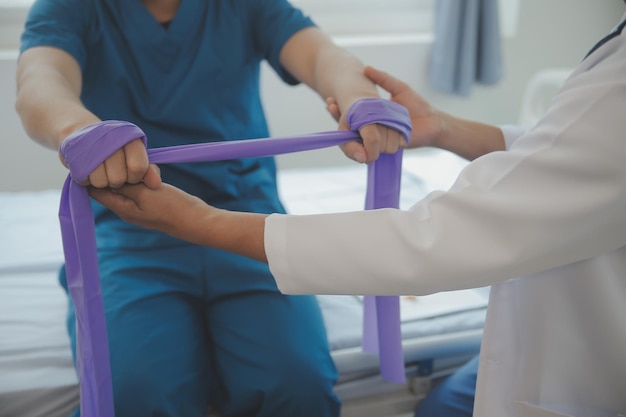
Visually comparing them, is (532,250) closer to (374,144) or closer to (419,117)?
(374,144)

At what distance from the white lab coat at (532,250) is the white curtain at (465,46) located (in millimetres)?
2003

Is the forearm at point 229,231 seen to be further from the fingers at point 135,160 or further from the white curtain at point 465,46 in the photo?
the white curtain at point 465,46

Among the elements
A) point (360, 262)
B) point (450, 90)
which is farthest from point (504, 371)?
point (450, 90)

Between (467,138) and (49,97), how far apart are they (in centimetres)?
79

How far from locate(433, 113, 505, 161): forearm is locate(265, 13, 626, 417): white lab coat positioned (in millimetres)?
402

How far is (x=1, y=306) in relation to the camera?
1438mm

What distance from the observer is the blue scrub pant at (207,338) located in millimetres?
1106

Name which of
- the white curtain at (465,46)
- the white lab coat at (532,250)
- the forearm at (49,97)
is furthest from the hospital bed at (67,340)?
the white curtain at (465,46)

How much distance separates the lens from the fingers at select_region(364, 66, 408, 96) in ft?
4.24

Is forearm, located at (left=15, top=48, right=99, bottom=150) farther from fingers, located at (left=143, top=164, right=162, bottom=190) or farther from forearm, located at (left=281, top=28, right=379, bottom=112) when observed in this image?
forearm, located at (left=281, top=28, right=379, bottom=112)

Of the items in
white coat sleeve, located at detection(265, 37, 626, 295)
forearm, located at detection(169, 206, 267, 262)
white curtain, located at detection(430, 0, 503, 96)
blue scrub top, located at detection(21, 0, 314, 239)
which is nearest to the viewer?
white coat sleeve, located at detection(265, 37, 626, 295)

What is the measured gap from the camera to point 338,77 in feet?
4.20

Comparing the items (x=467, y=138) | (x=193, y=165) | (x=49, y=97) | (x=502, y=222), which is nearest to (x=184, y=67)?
(x=193, y=165)

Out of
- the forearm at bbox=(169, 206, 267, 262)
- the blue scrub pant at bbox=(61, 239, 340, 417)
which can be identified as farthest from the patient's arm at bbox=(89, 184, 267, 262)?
the blue scrub pant at bbox=(61, 239, 340, 417)
